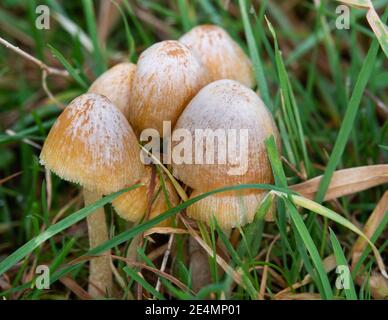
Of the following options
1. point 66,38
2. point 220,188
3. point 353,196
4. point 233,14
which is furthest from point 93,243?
point 233,14

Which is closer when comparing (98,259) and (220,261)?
(220,261)

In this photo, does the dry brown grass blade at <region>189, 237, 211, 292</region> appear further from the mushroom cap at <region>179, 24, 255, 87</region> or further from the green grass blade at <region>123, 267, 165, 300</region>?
the mushroom cap at <region>179, 24, 255, 87</region>

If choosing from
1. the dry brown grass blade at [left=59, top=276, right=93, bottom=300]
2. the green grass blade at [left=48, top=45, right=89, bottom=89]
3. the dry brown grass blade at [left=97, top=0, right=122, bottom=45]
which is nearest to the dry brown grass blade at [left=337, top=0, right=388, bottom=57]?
the green grass blade at [left=48, top=45, right=89, bottom=89]

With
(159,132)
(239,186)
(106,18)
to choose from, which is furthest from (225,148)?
(106,18)

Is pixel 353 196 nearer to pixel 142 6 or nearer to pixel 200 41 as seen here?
pixel 200 41

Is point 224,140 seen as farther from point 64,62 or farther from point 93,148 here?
point 64,62

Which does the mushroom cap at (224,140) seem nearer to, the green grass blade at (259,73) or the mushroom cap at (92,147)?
the mushroom cap at (92,147)

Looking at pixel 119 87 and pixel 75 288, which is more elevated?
pixel 119 87
